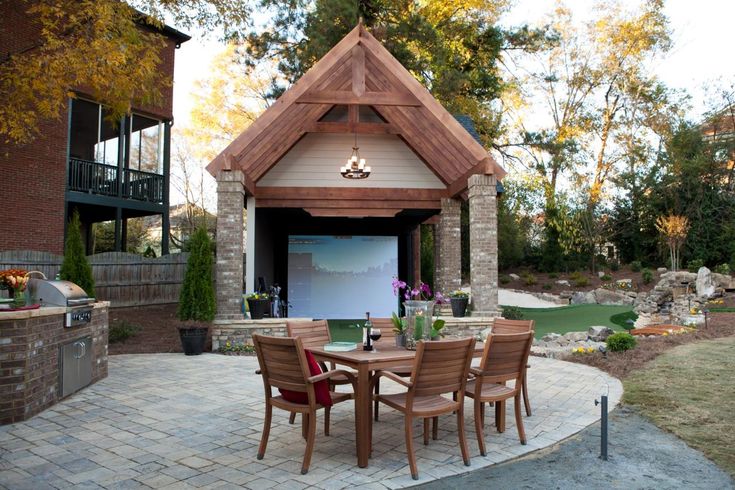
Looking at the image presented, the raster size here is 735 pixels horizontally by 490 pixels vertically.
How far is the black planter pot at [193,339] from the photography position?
321 inches

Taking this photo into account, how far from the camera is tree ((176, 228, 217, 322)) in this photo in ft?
27.6

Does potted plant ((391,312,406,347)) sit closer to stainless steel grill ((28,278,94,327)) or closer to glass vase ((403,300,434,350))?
glass vase ((403,300,434,350))

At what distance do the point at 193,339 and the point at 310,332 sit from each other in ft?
12.9

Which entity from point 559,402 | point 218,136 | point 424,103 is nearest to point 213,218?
point 218,136

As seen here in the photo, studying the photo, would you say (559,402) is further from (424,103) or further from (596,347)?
(424,103)

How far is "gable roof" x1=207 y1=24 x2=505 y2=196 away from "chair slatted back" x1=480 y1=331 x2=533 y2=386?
527 cm

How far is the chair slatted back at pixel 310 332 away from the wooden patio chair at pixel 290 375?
1029mm

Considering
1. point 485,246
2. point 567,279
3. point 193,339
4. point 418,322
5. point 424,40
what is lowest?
point 193,339

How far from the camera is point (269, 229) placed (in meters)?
13.6

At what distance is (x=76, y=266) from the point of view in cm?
866

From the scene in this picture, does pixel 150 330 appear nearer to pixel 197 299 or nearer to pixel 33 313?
pixel 197 299

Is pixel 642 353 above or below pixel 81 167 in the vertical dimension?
below

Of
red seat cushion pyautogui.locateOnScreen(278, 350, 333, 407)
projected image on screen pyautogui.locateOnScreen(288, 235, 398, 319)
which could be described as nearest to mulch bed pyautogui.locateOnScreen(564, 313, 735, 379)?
red seat cushion pyautogui.locateOnScreen(278, 350, 333, 407)

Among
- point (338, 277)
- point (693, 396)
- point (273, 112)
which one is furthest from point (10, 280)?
point (338, 277)
